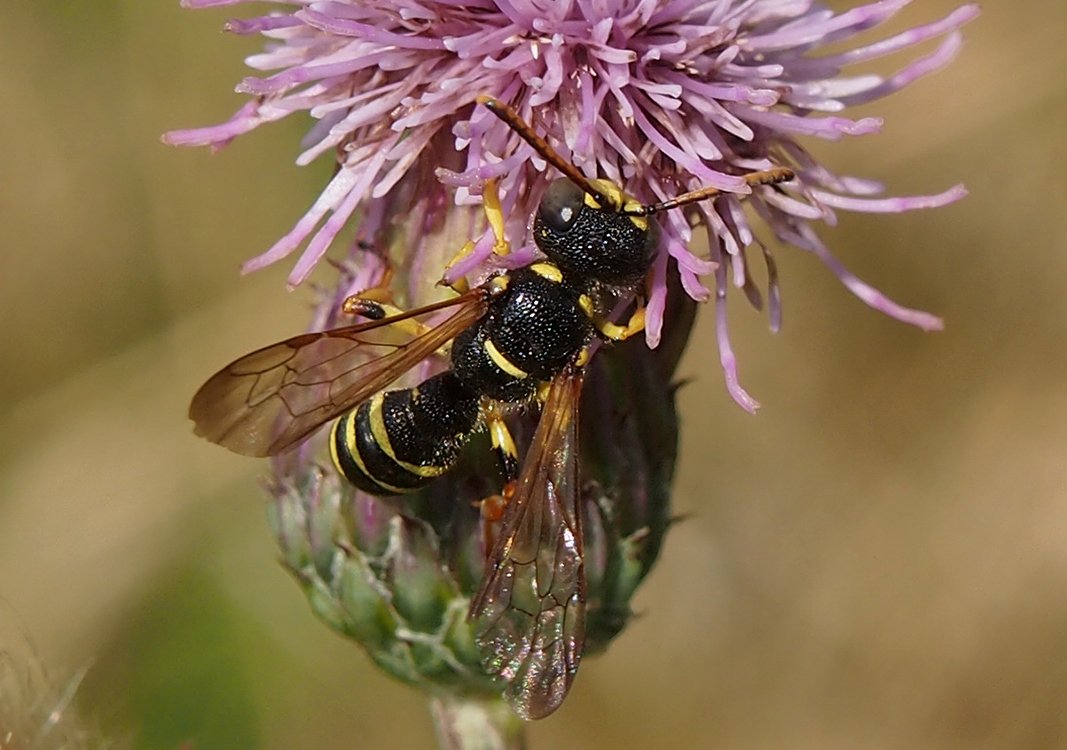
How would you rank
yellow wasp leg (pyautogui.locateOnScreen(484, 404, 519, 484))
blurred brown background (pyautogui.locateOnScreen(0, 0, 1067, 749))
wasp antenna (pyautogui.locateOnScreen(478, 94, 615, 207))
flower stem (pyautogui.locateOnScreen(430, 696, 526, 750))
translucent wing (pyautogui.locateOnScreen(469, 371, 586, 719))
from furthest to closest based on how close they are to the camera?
1. blurred brown background (pyautogui.locateOnScreen(0, 0, 1067, 749))
2. flower stem (pyautogui.locateOnScreen(430, 696, 526, 750))
3. yellow wasp leg (pyautogui.locateOnScreen(484, 404, 519, 484))
4. translucent wing (pyautogui.locateOnScreen(469, 371, 586, 719))
5. wasp antenna (pyautogui.locateOnScreen(478, 94, 615, 207))

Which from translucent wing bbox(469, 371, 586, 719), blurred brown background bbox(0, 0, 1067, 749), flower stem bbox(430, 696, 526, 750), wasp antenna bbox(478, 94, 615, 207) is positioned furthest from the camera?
blurred brown background bbox(0, 0, 1067, 749)

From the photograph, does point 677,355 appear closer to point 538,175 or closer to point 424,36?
point 538,175

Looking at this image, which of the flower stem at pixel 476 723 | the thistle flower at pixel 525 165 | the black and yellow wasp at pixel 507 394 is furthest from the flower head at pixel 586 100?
the flower stem at pixel 476 723

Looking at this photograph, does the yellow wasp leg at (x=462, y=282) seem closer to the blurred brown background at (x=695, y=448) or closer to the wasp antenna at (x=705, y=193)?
the wasp antenna at (x=705, y=193)

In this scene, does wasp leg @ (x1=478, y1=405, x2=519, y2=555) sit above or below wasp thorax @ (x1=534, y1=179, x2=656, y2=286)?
below

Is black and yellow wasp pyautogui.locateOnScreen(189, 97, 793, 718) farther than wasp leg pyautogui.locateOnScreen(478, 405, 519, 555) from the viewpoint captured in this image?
No

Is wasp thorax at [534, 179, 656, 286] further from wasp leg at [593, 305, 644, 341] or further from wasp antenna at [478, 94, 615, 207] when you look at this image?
wasp leg at [593, 305, 644, 341]

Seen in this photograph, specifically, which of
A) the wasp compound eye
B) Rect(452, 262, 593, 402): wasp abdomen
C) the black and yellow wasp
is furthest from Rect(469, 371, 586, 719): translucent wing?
the wasp compound eye

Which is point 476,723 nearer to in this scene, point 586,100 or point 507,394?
point 507,394

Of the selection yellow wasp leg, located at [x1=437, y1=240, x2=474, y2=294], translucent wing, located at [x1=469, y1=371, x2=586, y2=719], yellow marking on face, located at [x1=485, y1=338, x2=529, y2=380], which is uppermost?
yellow wasp leg, located at [x1=437, y1=240, x2=474, y2=294]

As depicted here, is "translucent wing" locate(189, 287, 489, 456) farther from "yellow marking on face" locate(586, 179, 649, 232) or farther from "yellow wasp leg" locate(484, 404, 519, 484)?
"yellow marking on face" locate(586, 179, 649, 232)
